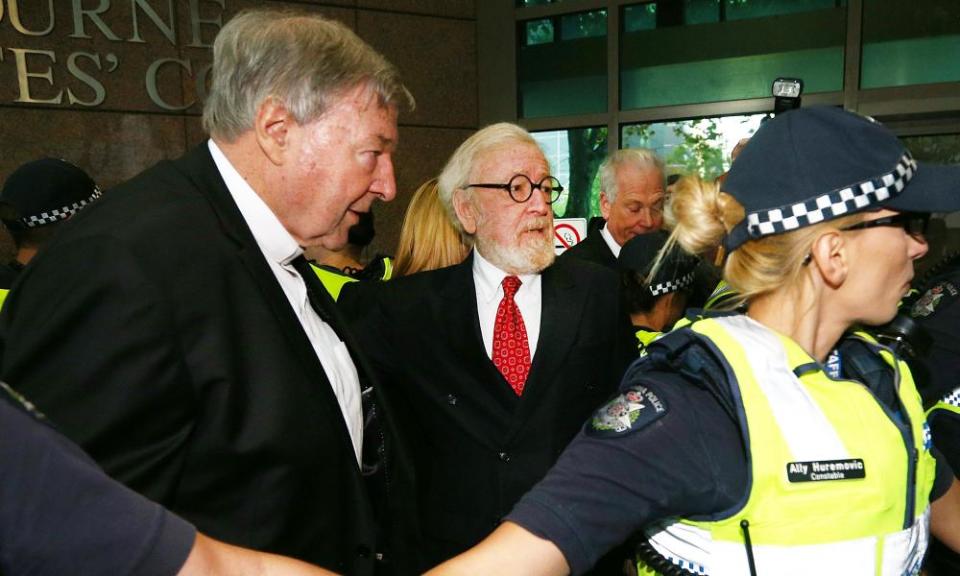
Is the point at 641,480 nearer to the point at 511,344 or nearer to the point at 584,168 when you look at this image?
the point at 511,344

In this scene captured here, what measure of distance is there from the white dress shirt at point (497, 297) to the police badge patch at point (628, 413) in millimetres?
1212

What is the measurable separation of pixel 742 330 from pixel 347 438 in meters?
0.77

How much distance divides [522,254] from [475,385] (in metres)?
0.50

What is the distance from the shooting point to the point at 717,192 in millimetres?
1362

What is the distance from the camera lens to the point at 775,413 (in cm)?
112

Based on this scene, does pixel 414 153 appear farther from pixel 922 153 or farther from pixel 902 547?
pixel 902 547

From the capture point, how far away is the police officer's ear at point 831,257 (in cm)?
124

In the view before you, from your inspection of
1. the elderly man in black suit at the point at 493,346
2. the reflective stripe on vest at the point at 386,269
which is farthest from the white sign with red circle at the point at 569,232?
the elderly man in black suit at the point at 493,346

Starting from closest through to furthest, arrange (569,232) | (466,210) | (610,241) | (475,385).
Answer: (475,385) < (466,210) < (610,241) < (569,232)

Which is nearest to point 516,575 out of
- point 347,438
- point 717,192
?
point 347,438

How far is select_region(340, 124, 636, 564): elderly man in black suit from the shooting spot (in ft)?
7.29

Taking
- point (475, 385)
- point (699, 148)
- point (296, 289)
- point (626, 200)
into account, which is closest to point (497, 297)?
point (475, 385)

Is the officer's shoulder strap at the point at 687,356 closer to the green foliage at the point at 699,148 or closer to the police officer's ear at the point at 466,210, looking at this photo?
the police officer's ear at the point at 466,210

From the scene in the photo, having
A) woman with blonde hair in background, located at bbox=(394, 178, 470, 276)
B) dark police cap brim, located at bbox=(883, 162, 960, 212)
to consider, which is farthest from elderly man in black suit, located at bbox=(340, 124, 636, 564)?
dark police cap brim, located at bbox=(883, 162, 960, 212)
